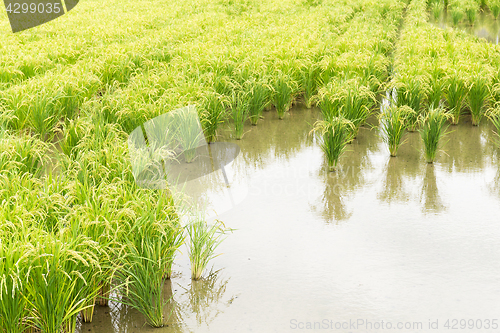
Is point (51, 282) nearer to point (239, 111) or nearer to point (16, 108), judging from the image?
point (16, 108)

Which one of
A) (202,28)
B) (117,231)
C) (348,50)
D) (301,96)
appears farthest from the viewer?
(202,28)

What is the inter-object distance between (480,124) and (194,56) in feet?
15.3

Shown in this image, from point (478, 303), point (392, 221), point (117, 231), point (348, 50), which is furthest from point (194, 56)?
point (478, 303)

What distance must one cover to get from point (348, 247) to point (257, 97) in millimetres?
3255

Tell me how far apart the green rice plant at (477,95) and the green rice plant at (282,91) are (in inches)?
96.0

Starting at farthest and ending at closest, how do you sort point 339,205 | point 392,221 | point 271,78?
point 271,78 < point 339,205 < point 392,221

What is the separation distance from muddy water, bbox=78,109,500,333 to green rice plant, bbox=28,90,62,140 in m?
2.18

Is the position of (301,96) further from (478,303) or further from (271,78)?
(478,303)

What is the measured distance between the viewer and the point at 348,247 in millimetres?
3621

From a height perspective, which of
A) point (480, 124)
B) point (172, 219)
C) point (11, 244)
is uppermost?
point (11, 244)

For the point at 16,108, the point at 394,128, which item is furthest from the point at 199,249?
the point at 16,108

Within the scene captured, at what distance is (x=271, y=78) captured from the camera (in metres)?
6.88

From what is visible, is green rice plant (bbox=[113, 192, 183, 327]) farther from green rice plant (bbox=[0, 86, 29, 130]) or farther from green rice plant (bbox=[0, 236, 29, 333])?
green rice plant (bbox=[0, 86, 29, 130])

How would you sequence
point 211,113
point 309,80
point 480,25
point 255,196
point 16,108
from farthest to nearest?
1. point 480,25
2. point 309,80
3. point 211,113
4. point 16,108
5. point 255,196
